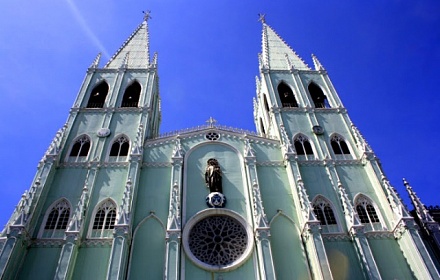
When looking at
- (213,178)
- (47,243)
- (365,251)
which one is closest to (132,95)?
(213,178)

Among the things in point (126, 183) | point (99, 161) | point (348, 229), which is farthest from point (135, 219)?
point (348, 229)

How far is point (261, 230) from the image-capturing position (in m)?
21.6

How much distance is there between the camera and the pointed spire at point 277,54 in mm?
36969

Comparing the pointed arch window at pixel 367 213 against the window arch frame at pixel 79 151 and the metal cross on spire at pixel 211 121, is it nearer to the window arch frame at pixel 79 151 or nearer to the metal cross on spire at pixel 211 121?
the metal cross on spire at pixel 211 121

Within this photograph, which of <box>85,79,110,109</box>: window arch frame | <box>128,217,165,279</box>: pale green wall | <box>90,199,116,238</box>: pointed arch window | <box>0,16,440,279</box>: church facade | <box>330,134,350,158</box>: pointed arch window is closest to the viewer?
<box>128,217,165,279</box>: pale green wall

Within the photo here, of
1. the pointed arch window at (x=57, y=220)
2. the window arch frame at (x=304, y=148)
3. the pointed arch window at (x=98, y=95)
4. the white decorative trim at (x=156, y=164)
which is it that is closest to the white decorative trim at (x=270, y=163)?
the window arch frame at (x=304, y=148)

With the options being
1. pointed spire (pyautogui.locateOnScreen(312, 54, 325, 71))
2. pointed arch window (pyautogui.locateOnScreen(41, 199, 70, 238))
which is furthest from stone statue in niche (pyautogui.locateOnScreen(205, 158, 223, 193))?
pointed spire (pyautogui.locateOnScreen(312, 54, 325, 71))

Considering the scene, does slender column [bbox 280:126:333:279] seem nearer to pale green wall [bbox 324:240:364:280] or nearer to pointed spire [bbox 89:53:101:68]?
pale green wall [bbox 324:240:364:280]

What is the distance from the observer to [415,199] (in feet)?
78.4

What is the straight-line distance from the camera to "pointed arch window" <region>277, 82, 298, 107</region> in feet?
107

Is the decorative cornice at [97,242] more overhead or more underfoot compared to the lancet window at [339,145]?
more underfoot

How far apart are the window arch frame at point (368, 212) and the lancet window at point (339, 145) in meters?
4.42

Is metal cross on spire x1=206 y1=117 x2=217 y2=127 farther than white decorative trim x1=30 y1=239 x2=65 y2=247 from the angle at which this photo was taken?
Yes

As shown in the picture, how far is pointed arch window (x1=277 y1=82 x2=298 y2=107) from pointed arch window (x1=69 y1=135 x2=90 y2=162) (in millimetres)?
17070
